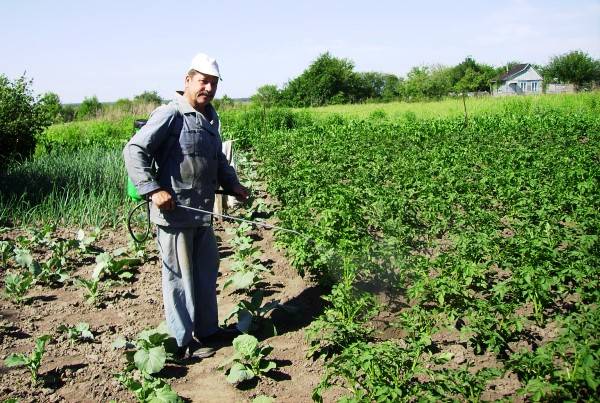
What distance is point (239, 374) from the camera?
323cm

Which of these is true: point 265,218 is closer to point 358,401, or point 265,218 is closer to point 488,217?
point 488,217

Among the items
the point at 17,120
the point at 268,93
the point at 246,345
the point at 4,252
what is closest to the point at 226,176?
the point at 246,345

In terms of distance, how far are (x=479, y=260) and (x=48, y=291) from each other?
3686mm

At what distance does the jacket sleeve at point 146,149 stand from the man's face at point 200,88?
17 cm

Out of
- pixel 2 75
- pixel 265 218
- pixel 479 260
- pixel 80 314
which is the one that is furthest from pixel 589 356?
pixel 2 75

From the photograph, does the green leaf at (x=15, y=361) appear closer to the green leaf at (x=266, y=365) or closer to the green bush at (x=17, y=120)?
the green leaf at (x=266, y=365)

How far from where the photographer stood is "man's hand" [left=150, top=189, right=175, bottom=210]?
10.9ft

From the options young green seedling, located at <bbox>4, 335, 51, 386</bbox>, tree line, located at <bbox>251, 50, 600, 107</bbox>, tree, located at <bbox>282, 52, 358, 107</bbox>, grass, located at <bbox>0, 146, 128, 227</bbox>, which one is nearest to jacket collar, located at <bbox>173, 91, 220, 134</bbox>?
young green seedling, located at <bbox>4, 335, 51, 386</bbox>

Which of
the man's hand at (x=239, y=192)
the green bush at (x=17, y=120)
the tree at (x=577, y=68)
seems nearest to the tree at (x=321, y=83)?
the tree at (x=577, y=68)

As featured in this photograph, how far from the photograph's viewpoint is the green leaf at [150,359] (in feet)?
10.8

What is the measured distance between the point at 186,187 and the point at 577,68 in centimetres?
6789

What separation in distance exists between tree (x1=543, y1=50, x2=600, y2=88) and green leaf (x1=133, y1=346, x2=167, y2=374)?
66.0 metres

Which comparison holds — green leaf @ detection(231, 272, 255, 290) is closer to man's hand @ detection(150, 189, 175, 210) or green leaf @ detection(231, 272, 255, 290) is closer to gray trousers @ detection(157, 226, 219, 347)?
gray trousers @ detection(157, 226, 219, 347)

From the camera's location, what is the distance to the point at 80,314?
176 inches
